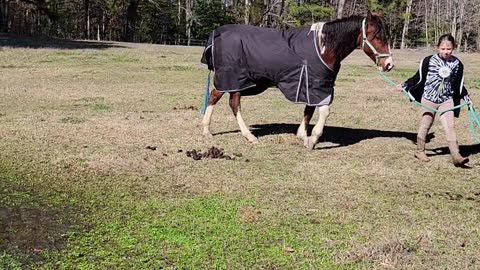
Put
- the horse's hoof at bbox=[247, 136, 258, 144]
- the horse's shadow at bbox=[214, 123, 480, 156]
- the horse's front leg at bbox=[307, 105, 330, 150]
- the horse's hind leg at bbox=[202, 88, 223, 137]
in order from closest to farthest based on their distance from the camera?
the horse's front leg at bbox=[307, 105, 330, 150], the horse's hoof at bbox=[247, 136, 258, 144], the horse's shadow at bbox=[214, 123, 480, 156], the horse's hind leg at bbox=[202, 88, 223, 137]

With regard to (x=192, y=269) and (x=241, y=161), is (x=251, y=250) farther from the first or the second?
(x=241, y=161)

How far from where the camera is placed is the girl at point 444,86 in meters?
7.12

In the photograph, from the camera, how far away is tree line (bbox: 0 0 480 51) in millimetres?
51375

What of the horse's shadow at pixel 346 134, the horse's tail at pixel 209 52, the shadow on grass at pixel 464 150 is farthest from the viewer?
the horse's tail at pixel 209 52

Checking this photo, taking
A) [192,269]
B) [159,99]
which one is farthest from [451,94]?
[159,99]

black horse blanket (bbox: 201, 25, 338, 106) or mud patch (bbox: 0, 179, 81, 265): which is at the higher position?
black horse blanket (bbox: 201, 25, 338, 106)

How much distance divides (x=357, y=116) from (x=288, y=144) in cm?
339

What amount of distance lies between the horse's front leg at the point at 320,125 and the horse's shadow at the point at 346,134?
1.02 ft

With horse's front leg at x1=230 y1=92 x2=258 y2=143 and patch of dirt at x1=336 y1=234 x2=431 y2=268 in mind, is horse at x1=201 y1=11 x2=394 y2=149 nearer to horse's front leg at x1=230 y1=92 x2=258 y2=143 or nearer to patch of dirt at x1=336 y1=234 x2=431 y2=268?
horse's front leg at x1=230 y1=92 x2=258 y2=143

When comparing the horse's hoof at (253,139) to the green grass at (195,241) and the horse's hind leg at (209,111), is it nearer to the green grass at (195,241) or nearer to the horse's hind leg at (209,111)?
the horse's hind leg at (209,111)

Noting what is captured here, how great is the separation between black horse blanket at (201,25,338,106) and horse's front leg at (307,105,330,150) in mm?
135

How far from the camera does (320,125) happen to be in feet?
25.9

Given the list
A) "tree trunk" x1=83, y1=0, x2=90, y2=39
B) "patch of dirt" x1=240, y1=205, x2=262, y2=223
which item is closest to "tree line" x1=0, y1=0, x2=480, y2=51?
"tree trunk" x1=83, y1=0, x2=90, y2=39

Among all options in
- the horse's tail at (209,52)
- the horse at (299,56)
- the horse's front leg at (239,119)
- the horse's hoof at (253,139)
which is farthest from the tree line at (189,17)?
the horse's hoof at (253,139)
